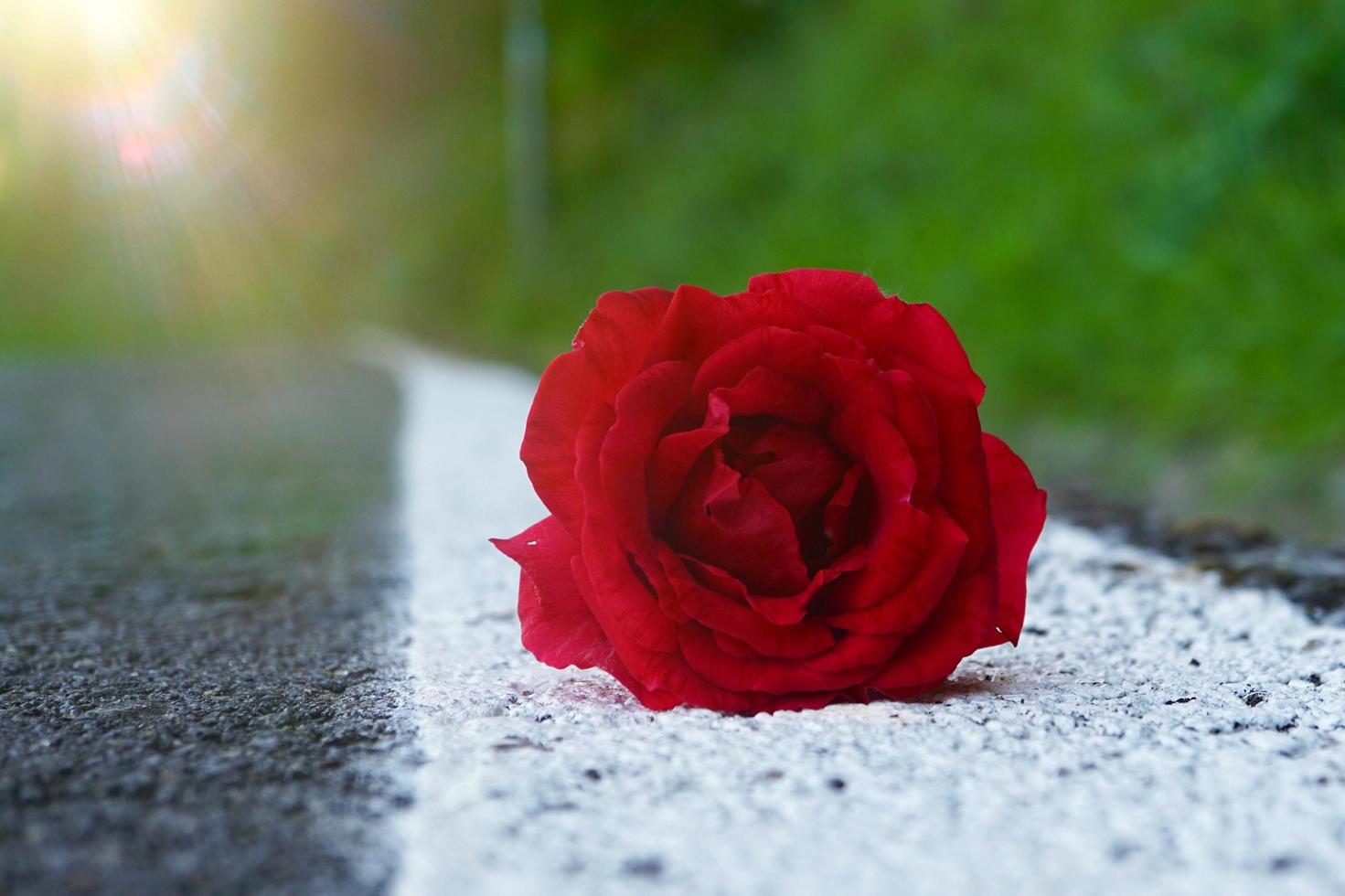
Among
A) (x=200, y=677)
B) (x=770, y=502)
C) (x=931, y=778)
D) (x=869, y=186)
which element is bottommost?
(x=200, y=677)

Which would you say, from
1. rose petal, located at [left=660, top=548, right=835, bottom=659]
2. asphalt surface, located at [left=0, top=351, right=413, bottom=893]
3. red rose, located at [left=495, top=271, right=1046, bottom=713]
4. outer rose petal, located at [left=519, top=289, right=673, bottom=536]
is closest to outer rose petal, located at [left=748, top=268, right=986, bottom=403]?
red rose, located at [left=495, top=271, right=1046, bottom=713]

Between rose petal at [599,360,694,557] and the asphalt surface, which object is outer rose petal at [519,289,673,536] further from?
the asphalt surface

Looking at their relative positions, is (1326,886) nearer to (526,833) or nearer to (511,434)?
(526,833)

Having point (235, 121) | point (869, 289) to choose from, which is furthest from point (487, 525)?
point (235, 121)

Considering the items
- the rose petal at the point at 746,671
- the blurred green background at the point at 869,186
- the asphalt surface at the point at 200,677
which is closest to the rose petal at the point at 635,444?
the rose petal at the point at 746,671

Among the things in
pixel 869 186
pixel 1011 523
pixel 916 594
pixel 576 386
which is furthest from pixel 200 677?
pixel 869 186

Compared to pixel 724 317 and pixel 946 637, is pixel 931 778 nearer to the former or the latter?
pixel 946 637
